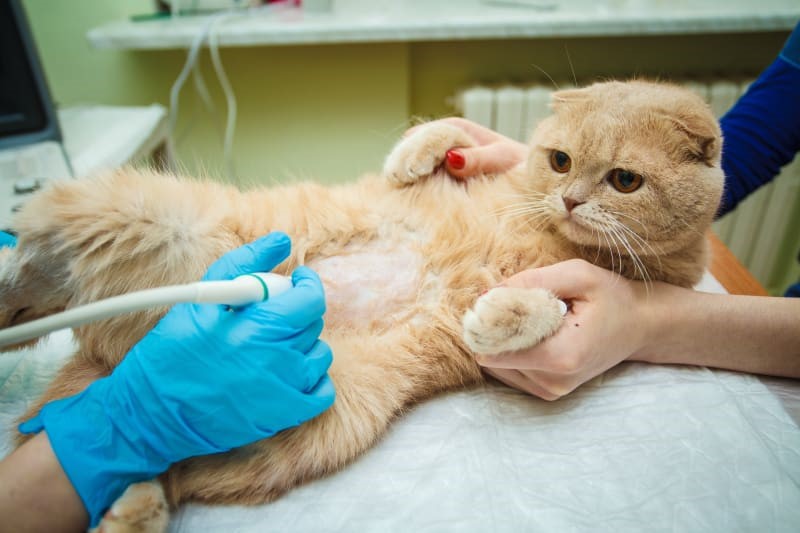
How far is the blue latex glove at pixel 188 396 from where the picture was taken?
2.24 ft

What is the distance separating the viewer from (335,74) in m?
2.06

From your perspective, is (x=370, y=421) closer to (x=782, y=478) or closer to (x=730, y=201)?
(x=782, y=478)

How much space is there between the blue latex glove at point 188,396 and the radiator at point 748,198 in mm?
1531

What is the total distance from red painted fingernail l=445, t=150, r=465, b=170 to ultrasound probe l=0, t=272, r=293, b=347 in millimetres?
607

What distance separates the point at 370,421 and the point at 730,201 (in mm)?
1238

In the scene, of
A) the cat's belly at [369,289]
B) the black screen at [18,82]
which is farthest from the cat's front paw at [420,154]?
the black screen at [18,82]

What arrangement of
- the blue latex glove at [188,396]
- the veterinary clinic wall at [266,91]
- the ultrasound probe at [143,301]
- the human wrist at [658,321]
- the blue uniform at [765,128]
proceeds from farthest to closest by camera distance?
the veterinary clinic wall at [266,91]
the blue uniform at [765,128]
the human wrist at [658,321]
the blue latex glove at [188,396]
the ultrasound probe at [143,301]

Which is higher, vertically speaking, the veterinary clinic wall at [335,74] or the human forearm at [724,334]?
the veterinary clinic wall at [335,74]

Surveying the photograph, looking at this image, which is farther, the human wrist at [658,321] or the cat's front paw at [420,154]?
the cat's front paw at [420,154]

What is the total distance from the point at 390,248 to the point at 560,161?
1.30 ft

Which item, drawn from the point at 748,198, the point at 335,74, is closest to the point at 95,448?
the point at 335,74

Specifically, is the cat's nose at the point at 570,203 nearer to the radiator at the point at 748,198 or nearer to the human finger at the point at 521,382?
the human finger at the point at 521,382

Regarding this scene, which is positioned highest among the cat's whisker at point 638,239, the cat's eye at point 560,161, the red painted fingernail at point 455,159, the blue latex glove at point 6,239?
the cat's eye at point 560,161

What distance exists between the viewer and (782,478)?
2.40ft
